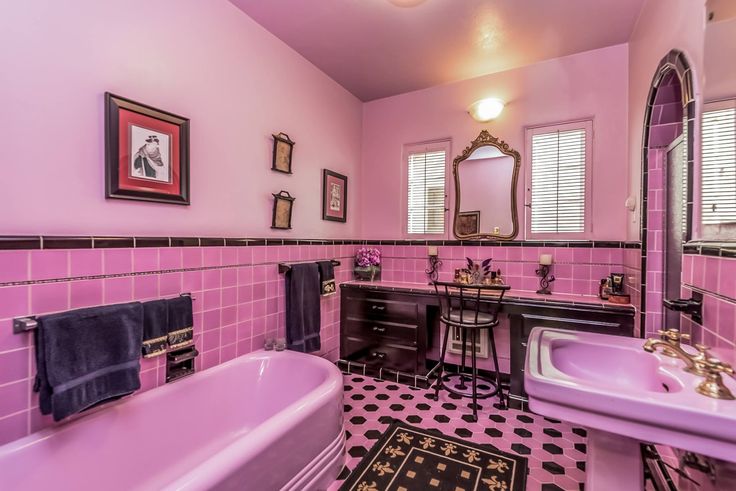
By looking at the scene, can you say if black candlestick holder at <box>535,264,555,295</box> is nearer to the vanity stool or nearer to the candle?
the candle

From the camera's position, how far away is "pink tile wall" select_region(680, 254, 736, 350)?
0.99 m

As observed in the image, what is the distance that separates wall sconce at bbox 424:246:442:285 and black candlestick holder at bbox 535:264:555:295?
85 cm

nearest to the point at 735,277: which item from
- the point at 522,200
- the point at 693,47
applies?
the point at 693,47

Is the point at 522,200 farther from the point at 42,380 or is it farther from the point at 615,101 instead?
the point at 42,380

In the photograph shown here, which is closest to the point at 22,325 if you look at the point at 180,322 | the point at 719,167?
the point at 180,322

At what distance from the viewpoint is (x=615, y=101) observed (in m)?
2.46

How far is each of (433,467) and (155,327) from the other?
1597 mm

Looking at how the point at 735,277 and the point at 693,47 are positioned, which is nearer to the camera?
the point at 735,277

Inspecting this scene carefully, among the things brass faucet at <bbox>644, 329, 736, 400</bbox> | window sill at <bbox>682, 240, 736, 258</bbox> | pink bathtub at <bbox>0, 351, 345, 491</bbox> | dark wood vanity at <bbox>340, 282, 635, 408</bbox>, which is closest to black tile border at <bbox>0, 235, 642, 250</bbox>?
dark wood vanity at <bbox>340, 282, 635, 408</bbox>

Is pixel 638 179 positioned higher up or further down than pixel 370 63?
further down

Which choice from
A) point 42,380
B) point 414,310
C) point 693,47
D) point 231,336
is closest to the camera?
point 42,380

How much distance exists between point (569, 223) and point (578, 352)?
1566 millimetres

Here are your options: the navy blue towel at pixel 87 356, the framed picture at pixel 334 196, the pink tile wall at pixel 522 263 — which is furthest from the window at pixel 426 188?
the navy blue towel at pixel 87 356

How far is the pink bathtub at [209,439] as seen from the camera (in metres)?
1.13
